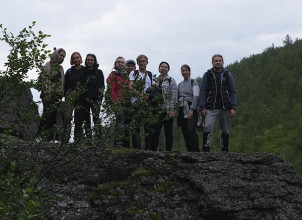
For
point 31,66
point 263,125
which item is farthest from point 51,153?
point 263,125

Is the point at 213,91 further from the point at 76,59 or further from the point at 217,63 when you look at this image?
the point at 76,59

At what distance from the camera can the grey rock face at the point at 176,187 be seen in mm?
6160

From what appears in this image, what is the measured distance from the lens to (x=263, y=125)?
58312 millimetres

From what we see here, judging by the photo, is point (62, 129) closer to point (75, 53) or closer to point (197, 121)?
point (75, 53)

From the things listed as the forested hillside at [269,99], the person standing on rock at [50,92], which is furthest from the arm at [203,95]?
the forested hillside at [269,99]

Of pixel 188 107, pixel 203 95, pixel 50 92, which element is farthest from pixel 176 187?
pixel 50 92

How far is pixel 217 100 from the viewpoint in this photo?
317 inches

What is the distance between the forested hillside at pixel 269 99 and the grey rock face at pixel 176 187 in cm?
4061

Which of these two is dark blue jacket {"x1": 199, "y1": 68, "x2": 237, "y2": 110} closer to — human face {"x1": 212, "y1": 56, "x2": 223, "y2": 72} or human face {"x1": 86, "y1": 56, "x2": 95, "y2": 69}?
human face {"x1": 212, "y1": 56, "x2": 223, "y2": 72}

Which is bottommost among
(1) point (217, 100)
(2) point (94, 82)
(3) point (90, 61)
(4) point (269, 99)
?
(1) point (217, 100)

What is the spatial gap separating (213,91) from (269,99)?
191 ft

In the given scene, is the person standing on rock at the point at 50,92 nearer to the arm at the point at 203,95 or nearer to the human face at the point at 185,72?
the arm at the point at 203,95

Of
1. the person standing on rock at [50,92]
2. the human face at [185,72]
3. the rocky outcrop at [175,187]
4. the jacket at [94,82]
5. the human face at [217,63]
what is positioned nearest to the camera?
the person standing on rock at [50,92]

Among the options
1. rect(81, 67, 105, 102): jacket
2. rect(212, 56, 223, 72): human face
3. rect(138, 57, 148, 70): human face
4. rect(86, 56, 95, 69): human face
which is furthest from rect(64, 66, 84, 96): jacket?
rect(212, 56, 223, 72): human face
